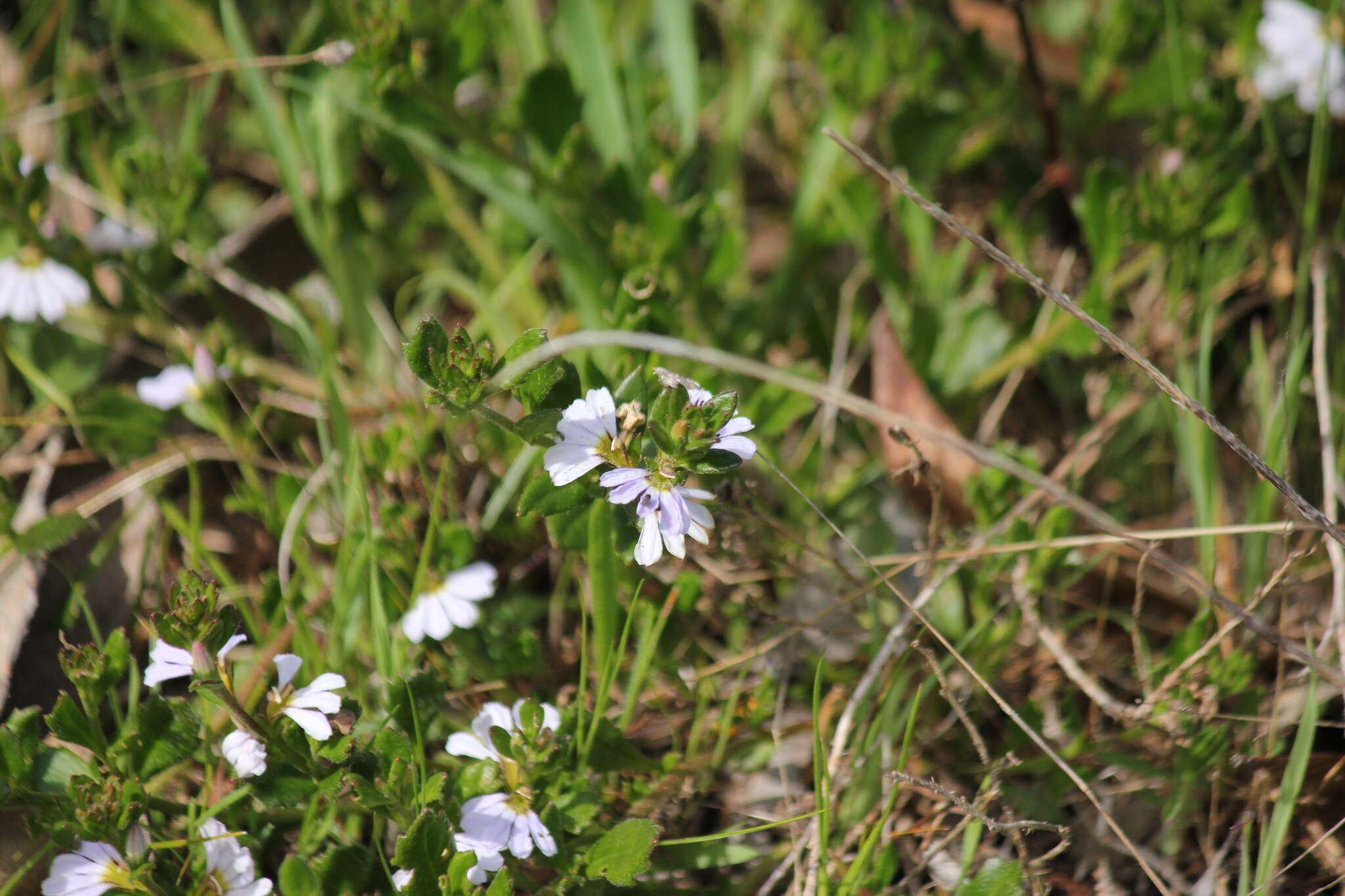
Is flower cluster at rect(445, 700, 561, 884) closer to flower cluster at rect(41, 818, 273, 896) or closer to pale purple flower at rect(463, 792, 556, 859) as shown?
pale purple flower at rect(463, 792, 556, 859)

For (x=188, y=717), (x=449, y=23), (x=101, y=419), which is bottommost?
(x=188, y=717)

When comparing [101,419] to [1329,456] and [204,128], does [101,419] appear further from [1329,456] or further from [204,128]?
[1329,456]

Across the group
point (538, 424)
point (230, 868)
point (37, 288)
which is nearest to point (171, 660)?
point (230, 868)

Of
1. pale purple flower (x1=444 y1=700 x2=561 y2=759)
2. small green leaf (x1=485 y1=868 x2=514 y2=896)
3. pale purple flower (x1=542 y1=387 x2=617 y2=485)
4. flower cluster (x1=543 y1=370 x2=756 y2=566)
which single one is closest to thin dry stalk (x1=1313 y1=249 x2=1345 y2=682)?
flower cluster (x1=543 y1=370 x2=756 y2=566)

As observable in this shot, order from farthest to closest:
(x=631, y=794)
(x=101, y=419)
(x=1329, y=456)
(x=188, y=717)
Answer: (x=101, y=419), (x=1329, y=456), (x=631, y=794), (x=188, y=717)

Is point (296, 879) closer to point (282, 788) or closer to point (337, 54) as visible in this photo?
point (282, 788)

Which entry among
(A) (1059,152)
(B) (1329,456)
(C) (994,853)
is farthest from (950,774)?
(A) (1059,152)
